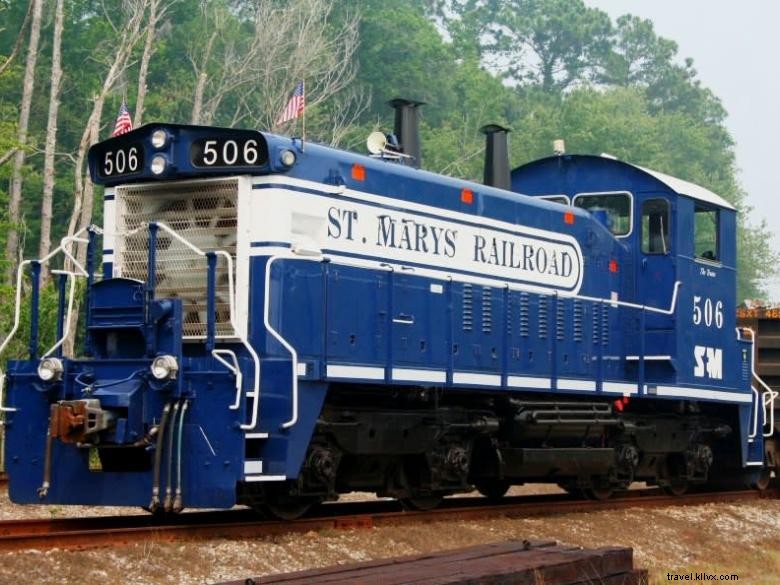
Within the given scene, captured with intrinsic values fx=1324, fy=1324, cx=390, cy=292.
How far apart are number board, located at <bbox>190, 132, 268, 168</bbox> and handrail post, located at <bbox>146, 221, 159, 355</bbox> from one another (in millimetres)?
772

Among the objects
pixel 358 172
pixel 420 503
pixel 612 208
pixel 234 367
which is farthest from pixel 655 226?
pixel 234 367

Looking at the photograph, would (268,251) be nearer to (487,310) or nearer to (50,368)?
(50,368)

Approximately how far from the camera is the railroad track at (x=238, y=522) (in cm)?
998

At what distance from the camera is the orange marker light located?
12.4 meters

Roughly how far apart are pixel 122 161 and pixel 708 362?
8.18m

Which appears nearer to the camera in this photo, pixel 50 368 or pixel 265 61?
pixel 50 368

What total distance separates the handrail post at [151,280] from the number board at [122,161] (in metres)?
0.91

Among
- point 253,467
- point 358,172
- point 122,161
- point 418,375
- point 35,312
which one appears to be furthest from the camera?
point 418,375

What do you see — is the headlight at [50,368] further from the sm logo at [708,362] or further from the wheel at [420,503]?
the sm logo at [708,362]

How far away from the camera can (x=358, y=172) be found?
1242cm

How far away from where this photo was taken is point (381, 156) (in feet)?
44.1

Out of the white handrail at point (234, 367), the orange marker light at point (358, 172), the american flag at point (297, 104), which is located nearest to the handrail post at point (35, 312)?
the white handrail at point (234, 367)

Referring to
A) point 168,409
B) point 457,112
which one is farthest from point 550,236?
point 457,112

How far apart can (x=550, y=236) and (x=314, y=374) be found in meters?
4.52
